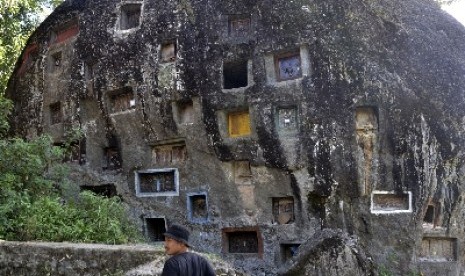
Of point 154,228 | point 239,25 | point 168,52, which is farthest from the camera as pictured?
point 154,228

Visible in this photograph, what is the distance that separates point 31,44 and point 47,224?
39.6 ft

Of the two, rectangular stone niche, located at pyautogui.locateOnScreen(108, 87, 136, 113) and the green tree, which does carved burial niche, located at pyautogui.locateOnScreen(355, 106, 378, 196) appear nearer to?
rectangular stone niche, located at pyautogui.locateOnScreen(108, 87, 136, 113)

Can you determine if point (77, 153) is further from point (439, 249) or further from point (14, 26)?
point (439, 249)

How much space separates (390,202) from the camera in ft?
43.3

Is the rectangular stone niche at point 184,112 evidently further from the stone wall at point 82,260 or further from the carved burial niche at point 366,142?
the stone wall at point 82,260

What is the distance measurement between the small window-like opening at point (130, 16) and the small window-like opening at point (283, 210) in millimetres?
7250

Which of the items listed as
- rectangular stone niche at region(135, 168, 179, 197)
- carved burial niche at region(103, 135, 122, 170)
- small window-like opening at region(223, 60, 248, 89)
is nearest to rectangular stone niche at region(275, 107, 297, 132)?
small window-like opening at region(223, 60, 248, 89)

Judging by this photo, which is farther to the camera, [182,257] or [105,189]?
[105,189]

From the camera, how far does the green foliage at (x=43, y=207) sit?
7734 mm

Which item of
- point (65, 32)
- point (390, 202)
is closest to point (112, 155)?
point (65, 32)

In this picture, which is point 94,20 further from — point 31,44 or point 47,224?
point 47,224

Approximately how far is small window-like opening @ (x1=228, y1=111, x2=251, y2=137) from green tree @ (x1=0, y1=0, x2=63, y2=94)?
27.4 ft

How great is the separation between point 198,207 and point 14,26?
9766 millimetres

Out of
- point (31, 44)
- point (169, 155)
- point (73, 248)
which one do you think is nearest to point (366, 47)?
Answer: point (169, 155)
